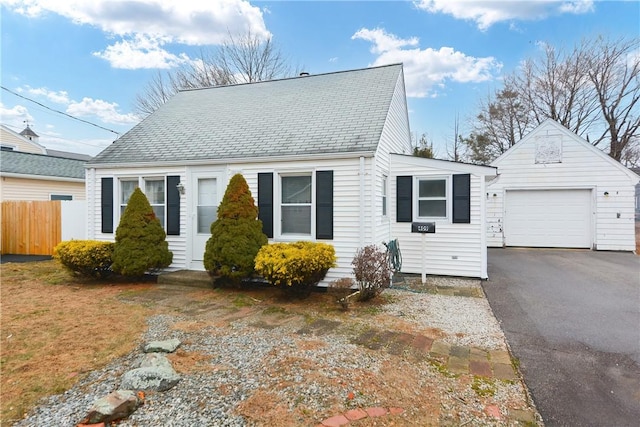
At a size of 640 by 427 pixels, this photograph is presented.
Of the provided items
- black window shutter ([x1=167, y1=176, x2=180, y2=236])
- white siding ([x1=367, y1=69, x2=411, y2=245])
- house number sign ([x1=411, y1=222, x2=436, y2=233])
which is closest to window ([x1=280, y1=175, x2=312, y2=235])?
white siding ([x1=367, y1=69, x2=411, y2=245])

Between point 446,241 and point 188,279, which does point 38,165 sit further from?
point 446,241

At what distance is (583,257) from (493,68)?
12335mm

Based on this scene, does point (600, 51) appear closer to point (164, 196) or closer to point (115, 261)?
point (164, 196)

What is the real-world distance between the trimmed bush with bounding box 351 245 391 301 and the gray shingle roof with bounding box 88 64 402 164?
2.16m

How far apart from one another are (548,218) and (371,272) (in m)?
10.2

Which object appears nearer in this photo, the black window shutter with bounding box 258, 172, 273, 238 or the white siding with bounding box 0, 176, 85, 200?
the black window shutter with bounding box 258, 172, 273, 238

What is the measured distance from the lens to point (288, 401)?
2.64 meters

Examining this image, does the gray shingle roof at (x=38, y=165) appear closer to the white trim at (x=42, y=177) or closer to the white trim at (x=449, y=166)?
the white trim at (x=42, y=177)

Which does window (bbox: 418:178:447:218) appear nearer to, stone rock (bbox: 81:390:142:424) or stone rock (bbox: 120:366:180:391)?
stone rock (bbox: 120:366:180:391)

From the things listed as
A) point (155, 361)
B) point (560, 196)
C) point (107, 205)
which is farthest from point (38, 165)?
point (560, 196)

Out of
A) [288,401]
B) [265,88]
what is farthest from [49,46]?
[288,401]

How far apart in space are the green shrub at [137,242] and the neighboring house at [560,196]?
10.7 m

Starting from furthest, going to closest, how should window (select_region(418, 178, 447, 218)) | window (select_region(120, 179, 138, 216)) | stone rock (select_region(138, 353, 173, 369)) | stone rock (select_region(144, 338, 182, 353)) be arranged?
window (select_region(120, 179, 138, 216))
window (select_region(418, 178, 447, 218))
stone rock (select_region(144, 338, 182, 353))
stone rock (select_region(138, 353, 173, 369))

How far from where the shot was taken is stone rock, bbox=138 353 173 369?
313cm
